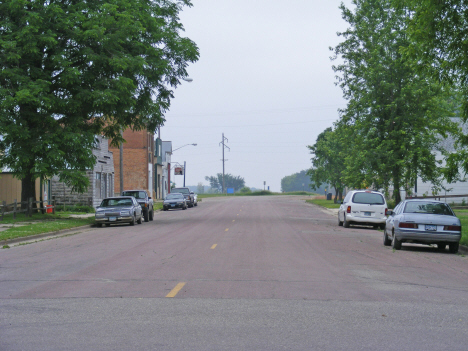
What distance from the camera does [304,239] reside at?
64.1 ft

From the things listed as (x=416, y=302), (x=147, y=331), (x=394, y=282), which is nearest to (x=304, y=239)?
(x=394, y=282)

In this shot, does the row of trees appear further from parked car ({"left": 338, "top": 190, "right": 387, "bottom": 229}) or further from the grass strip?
the grass strip

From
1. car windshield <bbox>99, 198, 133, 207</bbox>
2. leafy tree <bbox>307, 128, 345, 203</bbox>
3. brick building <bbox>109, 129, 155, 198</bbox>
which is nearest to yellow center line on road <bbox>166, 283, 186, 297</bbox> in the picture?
car windshield <bbox>99, 198, 133, 207</bbox>

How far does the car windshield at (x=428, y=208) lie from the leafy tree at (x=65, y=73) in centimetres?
1482

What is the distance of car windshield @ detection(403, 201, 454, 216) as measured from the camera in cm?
1685

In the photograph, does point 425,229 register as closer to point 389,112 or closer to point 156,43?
point 389,112

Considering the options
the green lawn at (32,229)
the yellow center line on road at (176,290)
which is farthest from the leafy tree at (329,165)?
the yellow center line on road at (176,290)

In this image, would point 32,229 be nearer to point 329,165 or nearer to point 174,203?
point 174,203

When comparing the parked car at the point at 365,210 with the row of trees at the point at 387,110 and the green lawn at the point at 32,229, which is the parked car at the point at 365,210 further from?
the green lawn at the point at 32,229

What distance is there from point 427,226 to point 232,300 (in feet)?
31.3

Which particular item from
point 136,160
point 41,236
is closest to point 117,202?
point 41,236

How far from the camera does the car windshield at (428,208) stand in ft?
55.3

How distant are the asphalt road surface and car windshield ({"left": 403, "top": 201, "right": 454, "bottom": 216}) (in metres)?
1.51

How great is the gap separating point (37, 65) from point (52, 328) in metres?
24.4
